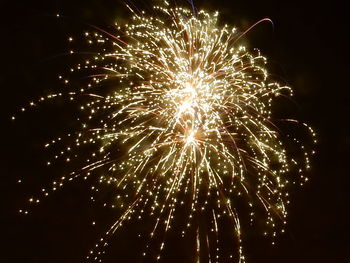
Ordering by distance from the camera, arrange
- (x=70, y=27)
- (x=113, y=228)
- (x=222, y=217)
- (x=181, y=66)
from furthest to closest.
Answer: (x=222, y=217), (x=113, y=228), (x=70, y=27), (x=181, y=66)

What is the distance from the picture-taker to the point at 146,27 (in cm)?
446

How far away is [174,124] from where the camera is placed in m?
4.37

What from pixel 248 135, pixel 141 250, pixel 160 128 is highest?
pixel 248 135

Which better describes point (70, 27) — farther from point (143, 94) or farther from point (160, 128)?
point (160, 128)

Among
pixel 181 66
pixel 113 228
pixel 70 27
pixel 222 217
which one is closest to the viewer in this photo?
pixel 181 66

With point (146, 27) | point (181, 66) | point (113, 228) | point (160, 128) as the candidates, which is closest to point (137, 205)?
point (113, 228)

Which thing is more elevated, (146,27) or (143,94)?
(146,27)

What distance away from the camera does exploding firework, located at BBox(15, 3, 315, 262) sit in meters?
4.42

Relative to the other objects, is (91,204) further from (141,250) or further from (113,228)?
(141,250)

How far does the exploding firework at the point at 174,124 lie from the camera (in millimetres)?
4422

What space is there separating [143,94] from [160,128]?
1.37 ft

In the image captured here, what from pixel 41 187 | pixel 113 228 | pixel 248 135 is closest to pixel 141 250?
pixel 113 228

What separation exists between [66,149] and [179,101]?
1.66 m

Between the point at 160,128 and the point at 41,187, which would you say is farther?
the point at 41,187
